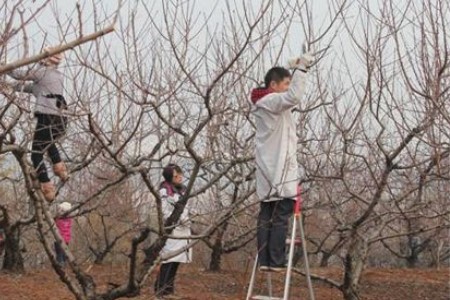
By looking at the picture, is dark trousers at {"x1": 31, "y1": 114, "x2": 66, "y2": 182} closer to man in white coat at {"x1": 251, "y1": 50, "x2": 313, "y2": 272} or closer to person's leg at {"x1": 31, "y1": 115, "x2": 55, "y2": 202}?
person's leg at {"x1": 31, "y1": 115, "x2": 55, "y2": 202}

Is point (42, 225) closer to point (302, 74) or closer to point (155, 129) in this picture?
point (302, 74)

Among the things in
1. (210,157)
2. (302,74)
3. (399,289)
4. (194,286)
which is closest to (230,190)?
(194,286)

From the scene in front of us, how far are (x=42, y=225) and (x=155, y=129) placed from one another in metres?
2.63

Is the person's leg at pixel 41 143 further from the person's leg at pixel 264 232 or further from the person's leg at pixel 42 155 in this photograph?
the person's leg at pixel 264 232

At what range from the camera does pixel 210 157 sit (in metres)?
5.96

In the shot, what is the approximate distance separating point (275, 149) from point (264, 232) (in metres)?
0.53

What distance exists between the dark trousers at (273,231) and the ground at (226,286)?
1670mm

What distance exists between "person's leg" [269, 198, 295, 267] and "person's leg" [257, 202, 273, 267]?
5 cm

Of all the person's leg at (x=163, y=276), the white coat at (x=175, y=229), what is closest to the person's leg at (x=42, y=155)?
the white coat at (x=175, y=229)

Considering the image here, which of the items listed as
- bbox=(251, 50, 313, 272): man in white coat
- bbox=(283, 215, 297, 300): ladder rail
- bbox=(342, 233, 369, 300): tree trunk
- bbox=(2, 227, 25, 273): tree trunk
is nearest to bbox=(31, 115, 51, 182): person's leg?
bbox=(251, 50, 313, 272): man in white coat

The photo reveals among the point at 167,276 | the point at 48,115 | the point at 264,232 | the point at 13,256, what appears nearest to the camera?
the point at 264,232

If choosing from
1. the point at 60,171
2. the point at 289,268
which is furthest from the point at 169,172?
the point at 289,268

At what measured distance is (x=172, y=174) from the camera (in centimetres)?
634

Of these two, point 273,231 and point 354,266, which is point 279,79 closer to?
point 273,231
